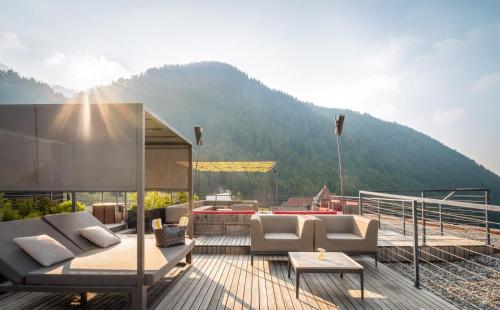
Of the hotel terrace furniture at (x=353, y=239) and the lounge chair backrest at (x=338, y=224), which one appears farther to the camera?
the lounge chair backrest at (x=338, y=224)

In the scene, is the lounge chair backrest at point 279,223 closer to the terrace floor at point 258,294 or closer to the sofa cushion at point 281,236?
the sofa cushion at point 281,236

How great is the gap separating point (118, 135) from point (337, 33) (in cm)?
832

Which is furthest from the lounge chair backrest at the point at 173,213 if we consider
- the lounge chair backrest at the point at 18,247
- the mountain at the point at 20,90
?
the mountain at the point at 20,90

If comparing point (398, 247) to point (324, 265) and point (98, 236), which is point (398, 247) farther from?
point (98, 236)

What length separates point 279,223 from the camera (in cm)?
527

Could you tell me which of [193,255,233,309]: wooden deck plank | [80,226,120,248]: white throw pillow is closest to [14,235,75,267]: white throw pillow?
[80,226,120,248]: white throw pillow

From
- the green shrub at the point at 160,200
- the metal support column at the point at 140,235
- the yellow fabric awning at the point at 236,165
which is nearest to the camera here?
the metal support column at the point at 140,235

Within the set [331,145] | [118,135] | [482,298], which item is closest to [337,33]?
[482,298]

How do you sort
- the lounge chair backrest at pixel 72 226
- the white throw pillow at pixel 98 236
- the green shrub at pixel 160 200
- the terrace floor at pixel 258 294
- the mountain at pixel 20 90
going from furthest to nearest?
the mountain at pixel 20 90 < the green shrub at pixel 160 200 < the white throw pillow at pixel 98 236 < the lounge chair backrest at pixel 72 226 < the terrace floor at pixel 258 294

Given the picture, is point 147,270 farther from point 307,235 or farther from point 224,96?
point 224,96

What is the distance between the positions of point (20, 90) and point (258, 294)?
33297 millimetres

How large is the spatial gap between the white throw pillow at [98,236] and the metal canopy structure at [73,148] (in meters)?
1.56

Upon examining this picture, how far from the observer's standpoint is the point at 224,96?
52.8 meters

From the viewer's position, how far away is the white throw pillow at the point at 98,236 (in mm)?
4262
